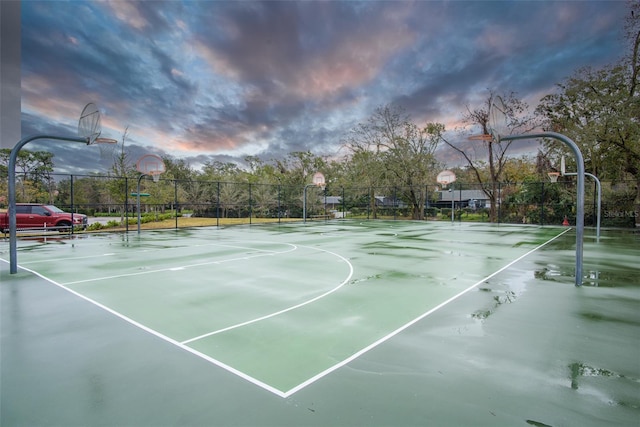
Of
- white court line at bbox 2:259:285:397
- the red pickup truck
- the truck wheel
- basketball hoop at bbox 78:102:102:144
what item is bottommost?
white court line at bbox 2:259:285:397

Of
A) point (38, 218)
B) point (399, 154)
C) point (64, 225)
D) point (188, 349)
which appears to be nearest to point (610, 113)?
point (399, 154)

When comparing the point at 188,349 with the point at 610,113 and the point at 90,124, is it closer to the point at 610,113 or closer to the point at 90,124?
the point at 90,124

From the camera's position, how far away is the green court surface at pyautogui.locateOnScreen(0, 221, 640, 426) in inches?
89.7

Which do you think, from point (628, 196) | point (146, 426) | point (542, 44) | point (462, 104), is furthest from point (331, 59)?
point (146, 426)

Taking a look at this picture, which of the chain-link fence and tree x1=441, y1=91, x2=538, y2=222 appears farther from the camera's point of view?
tree x1=441, y1=91, x2=538, y2=222

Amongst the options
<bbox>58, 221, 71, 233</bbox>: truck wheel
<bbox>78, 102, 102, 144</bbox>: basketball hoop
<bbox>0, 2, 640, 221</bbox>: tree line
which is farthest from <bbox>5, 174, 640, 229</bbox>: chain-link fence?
<bbox>78, 102, 102, 144</bbox>: basketball hoop

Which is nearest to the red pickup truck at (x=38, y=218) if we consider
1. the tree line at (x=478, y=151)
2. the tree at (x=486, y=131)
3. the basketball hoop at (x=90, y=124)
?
the tree line at (x=478, y=151)

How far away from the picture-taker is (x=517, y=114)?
25469mm

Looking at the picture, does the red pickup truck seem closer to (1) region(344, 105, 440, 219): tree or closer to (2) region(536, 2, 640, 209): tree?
(1) region(344, 105, 440, 219): tree

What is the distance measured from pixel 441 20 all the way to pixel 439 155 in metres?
14.6

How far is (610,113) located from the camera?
17016 mm

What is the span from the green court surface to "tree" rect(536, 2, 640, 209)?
14.0 meters

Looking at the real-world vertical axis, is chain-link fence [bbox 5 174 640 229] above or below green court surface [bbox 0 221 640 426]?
above

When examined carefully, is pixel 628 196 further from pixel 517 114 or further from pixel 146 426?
pixel 146 426
